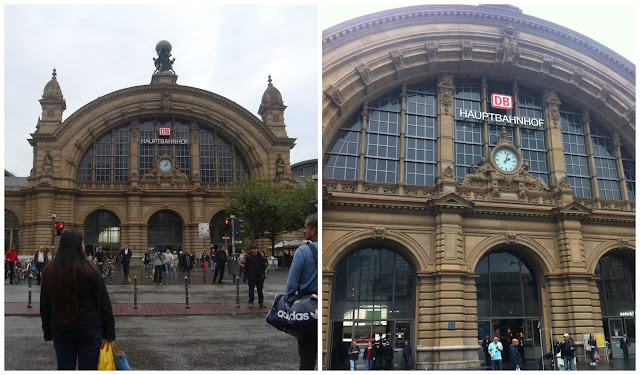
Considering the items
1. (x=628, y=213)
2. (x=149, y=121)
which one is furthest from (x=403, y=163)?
(x=149, y=121)

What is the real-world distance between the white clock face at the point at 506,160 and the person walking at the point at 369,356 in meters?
8.04

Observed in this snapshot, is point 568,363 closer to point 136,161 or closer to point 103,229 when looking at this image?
point 136,161

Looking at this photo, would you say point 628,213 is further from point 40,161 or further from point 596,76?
point 40,161

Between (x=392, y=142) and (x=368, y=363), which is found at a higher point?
(x=392, y=142)

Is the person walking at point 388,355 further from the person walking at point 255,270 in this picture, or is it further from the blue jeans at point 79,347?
the blue jeans at point 79,347

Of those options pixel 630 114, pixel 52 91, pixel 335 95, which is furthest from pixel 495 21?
pixel 52 91

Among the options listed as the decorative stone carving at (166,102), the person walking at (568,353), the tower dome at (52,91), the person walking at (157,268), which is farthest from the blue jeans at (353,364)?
the tower dome at (52,91)

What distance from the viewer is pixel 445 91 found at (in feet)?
57.5

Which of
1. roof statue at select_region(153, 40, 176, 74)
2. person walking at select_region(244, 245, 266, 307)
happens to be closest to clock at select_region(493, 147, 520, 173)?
person walking at select_region(244, 245, 266, 307)

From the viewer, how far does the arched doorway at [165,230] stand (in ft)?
162

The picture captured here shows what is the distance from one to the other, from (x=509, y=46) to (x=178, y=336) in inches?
490

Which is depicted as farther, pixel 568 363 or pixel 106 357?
pixel 568 363

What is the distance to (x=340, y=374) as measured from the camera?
7.75 meters

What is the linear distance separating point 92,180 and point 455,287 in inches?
1570
